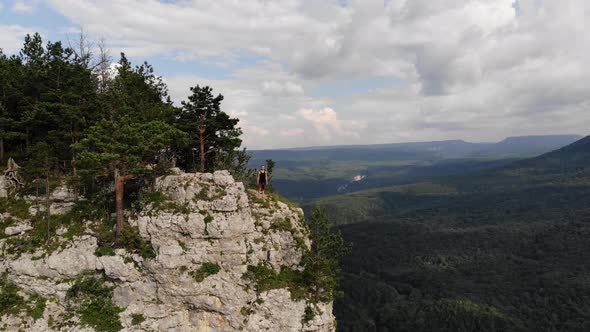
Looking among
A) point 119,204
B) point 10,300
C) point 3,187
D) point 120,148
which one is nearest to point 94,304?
point 10,300

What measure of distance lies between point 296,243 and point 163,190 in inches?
608

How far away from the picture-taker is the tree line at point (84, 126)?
3303cm

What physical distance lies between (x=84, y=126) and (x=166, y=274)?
78.3ft

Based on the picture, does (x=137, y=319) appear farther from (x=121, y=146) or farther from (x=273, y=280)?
(x=121, y=146)

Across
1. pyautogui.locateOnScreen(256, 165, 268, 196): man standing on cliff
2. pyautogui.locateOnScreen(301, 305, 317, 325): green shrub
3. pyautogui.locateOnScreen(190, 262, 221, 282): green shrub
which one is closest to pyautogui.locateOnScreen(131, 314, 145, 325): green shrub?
pyautogui.locateOnScreen(190, 262, 221, 282): green shrub

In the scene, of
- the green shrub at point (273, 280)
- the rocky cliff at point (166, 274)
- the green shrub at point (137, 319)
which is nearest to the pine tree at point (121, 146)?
the rocky cliff at point (166, 274)

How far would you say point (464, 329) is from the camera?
150 meters

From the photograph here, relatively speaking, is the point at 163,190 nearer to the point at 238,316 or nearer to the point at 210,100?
the point at 210,100

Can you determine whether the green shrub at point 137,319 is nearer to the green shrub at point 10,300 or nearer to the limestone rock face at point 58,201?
the green shrub at point 10,300

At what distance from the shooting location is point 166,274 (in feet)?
101

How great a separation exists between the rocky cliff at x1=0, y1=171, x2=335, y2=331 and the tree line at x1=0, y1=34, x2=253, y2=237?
12.6 ft

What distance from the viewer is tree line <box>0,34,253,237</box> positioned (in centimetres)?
3303

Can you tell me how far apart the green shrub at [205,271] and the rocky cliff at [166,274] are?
3.6 inches

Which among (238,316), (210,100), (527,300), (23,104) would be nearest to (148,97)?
(23,104)
